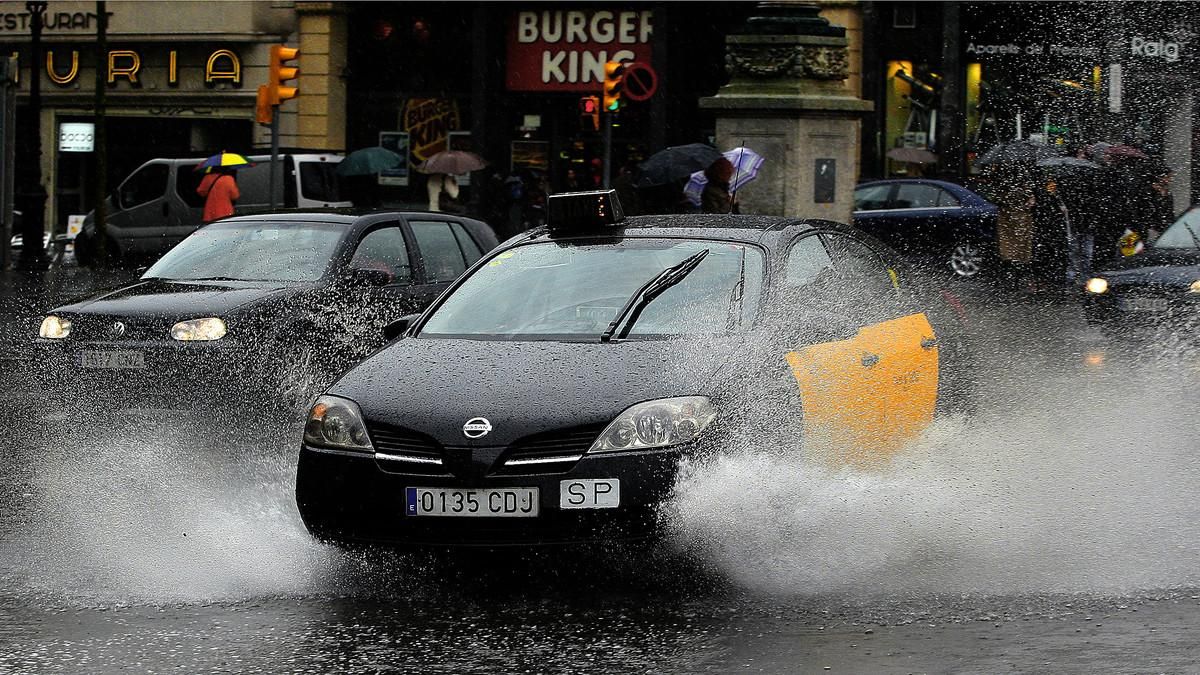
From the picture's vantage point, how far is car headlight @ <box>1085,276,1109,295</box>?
52.7ft

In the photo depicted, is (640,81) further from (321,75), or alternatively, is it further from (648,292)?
(648,292)

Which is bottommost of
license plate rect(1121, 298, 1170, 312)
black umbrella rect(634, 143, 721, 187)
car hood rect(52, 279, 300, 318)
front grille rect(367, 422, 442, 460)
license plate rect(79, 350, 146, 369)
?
license plate rect(79, 350, 146, 369)

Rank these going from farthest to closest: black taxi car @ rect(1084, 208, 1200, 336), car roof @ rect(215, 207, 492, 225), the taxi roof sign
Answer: black taxi car @ rect(1084, 208, 1200, 336)
car roof @ rect(215, 207, 492, 225)
the taxi roof sign

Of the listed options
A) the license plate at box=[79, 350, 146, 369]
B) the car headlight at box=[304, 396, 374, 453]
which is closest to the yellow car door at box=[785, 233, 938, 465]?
the car headlight at box=[304, 396, 374, 453]

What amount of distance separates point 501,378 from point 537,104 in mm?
27646

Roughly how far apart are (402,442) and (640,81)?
21.1 meters

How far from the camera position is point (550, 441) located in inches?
253

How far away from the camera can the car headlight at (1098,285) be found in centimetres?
1605

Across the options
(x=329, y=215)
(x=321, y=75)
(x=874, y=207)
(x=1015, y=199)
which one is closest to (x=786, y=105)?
(x=329, y=215)

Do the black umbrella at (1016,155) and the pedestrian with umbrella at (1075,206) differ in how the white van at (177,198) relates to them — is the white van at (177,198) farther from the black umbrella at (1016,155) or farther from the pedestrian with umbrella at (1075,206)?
Answer: the pedestrian with umbrella at (1075,206)

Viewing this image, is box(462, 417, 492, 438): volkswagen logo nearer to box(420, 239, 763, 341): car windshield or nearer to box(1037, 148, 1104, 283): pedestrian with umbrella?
box(420, 239, 763, 341): car windshield

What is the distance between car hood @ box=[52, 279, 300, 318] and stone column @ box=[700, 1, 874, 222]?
22.9 ft

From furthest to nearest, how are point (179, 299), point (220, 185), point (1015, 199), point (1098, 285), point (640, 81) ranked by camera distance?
point (640, 81) → point (1015, 199) → point (220, 185) → point (1098, 285) → point (179, 299)

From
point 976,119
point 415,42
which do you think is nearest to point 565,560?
point 976,119
